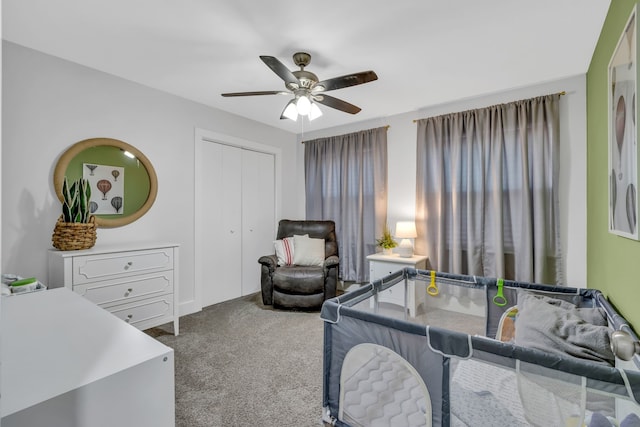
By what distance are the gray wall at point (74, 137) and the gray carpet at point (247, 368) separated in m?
0.68

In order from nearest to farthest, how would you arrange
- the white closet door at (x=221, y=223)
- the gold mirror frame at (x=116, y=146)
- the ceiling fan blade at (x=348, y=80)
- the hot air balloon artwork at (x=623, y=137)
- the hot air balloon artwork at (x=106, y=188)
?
the hot air balloon artwork at (x=623, y=137), the ceiling fan blade at (x=348, y=80), the gold mirror frame at (x=116, y=146), the hot air balloon artwork at (x=106, y=188), the white closet door at (x=221, y=223)

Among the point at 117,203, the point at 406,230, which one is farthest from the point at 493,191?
the point at 117,203

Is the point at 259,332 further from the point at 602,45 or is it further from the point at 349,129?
the point at 602,45

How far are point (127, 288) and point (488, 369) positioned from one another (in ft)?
8.29

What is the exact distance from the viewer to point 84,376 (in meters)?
1.06

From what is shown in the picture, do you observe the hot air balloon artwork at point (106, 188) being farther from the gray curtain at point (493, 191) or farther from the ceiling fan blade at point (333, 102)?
the gray curtain at point (493, 191)

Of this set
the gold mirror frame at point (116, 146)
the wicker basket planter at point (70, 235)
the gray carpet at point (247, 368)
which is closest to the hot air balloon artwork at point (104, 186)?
the gold mirror frame at point (116, 146)

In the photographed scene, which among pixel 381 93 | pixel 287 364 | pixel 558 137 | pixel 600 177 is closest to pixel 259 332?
pixel 287 364

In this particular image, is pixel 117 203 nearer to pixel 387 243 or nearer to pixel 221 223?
pixel 221 223

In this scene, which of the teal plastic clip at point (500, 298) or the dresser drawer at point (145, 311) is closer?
the teal plastic clip at point (500, 298)

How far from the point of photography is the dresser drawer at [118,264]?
241cm

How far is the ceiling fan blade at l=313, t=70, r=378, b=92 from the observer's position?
2.23m

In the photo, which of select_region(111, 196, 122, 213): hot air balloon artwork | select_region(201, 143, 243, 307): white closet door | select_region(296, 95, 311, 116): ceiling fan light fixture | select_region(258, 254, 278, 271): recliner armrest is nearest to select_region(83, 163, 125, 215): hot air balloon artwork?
select_region(111, 196, 122, 213): hot air balloon artwork

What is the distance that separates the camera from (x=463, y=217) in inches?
138
